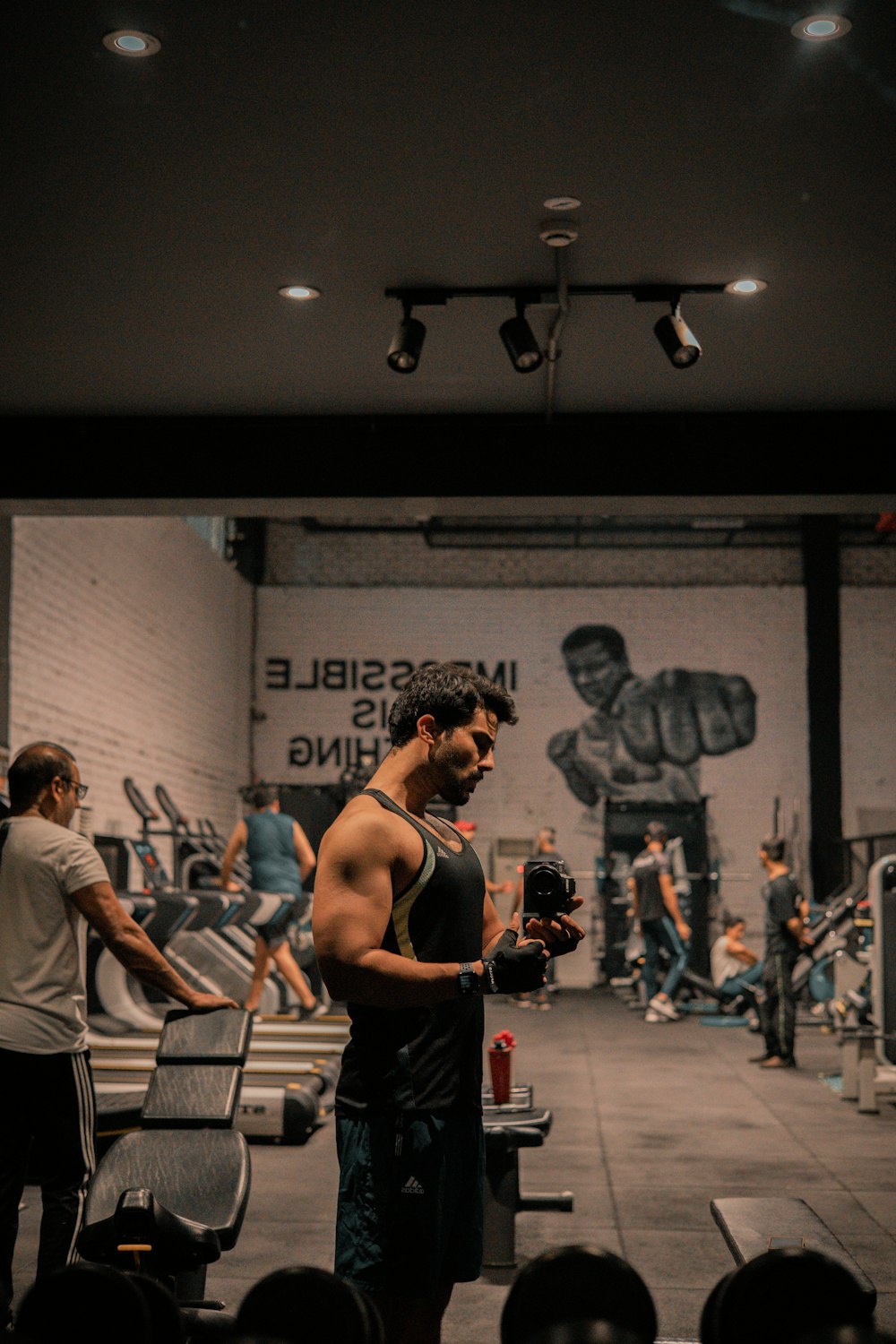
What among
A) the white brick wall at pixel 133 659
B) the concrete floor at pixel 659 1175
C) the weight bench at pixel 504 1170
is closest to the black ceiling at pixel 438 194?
the weight bench at pixel 504 1170

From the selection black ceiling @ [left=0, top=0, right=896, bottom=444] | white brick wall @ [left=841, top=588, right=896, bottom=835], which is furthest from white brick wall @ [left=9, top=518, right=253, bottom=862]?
white brick wall @ [left=841, top=588, right=896, bottom=835]

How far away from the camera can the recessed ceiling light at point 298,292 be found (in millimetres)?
4008

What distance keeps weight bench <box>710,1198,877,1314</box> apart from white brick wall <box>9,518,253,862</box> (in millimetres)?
6198

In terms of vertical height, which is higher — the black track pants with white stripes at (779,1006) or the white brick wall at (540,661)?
the white brick wall at (540,661)

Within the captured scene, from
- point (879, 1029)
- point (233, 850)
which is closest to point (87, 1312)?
point (879, 1029)

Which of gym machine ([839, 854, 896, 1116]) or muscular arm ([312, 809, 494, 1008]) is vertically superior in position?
muscular arm ([312, 809, 494, 1008])

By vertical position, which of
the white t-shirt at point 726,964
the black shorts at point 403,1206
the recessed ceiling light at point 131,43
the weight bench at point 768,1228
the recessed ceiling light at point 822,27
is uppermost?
the recessed ceiling light at point 822,27

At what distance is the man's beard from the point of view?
2537mm

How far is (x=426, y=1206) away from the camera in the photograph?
2.32 metres

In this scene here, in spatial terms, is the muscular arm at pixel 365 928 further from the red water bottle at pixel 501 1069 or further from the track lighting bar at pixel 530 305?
the track lighting bar at pixel 530 305

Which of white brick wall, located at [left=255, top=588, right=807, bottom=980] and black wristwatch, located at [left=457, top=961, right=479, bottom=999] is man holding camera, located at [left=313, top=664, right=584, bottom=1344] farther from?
white brick wall, located at [left=255, top=588, right=807, bottom=980]

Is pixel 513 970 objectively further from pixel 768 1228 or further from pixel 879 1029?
pixel 879 1029

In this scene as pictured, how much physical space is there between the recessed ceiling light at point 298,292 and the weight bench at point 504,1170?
101 inches

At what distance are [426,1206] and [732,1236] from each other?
636mm
